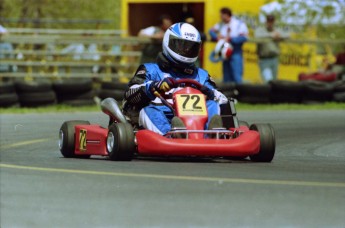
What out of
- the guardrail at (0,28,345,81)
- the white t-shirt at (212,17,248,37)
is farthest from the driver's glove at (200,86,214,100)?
the guardrail at (0,28,345,81)

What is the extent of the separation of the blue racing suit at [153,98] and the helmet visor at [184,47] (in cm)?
17

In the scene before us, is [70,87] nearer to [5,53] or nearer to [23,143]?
[5,53]

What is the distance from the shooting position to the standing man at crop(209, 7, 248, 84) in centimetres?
1970

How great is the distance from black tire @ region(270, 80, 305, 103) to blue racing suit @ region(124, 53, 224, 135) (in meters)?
8.63

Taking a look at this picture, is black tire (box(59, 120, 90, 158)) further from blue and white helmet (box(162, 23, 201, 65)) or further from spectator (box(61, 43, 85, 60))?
spectator (box(61, 43, 85, 60))

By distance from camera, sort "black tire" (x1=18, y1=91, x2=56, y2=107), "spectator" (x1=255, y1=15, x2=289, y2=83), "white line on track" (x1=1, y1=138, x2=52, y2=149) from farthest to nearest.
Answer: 1. "spectator" (x1=255, y1=15, x2=289, y2=83)
2. "black tire" (x1=18, y1=91, x2=56, y2=107)
3. "white line on track" (x1=1, y1=138, x2=52, y2=149)

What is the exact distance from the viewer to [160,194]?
302 inches

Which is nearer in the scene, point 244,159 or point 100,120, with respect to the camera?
point 244,159

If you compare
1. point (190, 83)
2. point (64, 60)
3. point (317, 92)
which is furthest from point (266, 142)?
point (64, 60)

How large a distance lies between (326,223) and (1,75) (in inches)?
620

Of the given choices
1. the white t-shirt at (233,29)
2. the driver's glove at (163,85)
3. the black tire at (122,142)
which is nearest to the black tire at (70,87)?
the white t-shirt at (233,29)

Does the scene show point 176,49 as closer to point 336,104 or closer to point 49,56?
point 336,104

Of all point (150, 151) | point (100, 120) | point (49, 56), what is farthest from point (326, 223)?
point (49, 56)

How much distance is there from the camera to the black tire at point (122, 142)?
970 cm
